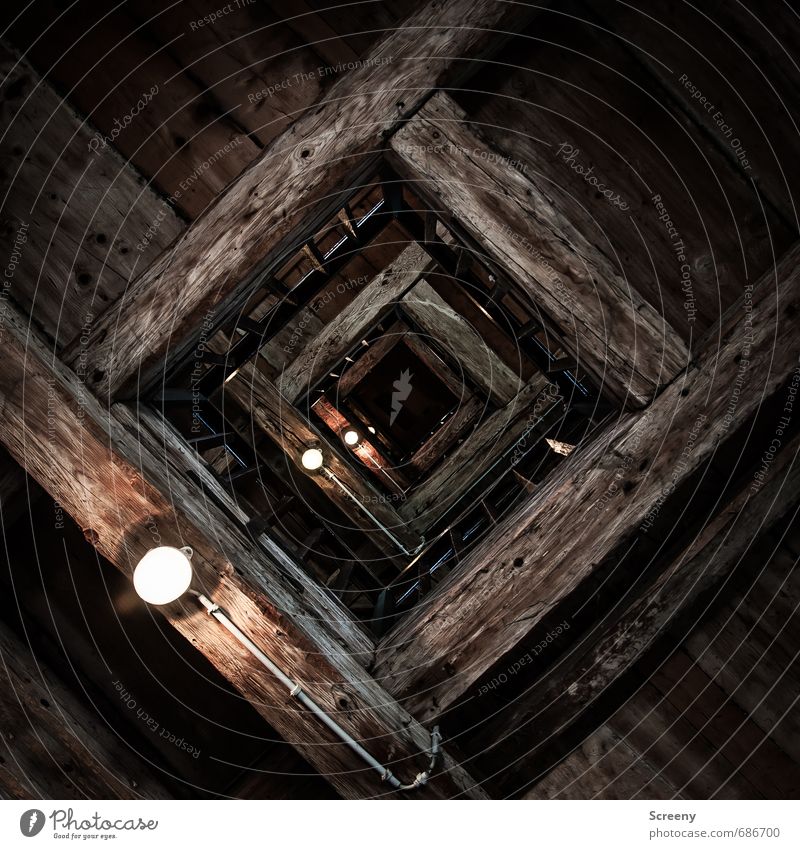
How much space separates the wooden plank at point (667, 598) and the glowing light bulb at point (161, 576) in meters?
2.18

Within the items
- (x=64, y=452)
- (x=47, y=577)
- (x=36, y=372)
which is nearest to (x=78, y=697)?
(x=47, y=577)

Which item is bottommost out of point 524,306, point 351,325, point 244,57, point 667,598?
point 667,598

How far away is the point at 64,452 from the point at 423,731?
2.32 meters

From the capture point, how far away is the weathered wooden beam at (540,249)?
9.27 feet

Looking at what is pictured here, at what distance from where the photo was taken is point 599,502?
2.84 m

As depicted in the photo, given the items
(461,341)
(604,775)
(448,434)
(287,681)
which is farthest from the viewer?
(448,434)

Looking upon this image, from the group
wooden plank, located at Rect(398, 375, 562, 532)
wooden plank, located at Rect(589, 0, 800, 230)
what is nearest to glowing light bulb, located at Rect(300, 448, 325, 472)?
wooden plank, located at Rect(398, 375, 562, 532)

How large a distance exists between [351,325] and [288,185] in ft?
12.5

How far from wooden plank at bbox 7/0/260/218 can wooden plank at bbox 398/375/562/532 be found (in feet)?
13.9

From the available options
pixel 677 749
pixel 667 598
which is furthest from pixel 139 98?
pixel 677 749

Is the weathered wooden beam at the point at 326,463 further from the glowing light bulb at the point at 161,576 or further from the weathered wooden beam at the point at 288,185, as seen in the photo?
the glowing light bulb at the point at 161,576

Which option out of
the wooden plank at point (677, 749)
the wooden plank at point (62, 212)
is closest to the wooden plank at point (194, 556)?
the wooden plank at point (62, 212)

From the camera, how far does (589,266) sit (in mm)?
2840

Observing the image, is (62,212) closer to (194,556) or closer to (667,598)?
(194,556)
